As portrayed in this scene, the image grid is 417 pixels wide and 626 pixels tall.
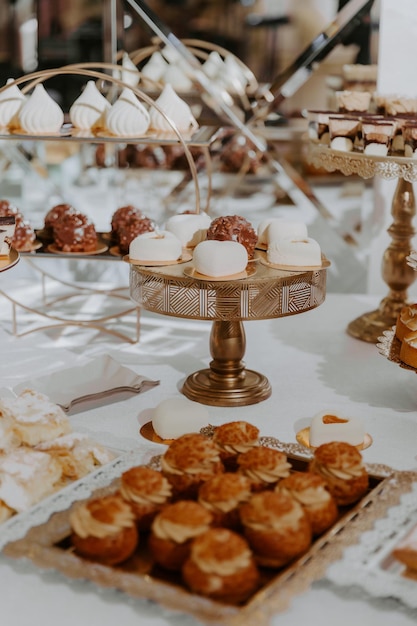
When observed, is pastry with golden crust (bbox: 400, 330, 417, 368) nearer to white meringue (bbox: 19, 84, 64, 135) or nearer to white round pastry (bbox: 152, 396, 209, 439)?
white round pastry (bbox: 152, 396, 209, 439)

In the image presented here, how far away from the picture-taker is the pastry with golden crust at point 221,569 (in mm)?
1547

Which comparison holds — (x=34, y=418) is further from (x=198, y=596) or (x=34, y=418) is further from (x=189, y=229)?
(x=189, y=229)

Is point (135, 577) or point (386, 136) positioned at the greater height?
point (386, 136)

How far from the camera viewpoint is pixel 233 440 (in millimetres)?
2037

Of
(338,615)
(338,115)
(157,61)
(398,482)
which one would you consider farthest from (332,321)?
(338,615)

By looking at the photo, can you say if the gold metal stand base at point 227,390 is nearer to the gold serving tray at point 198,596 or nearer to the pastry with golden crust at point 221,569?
the gold serving tray at point 198,596

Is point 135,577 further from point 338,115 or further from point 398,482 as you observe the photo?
point 338,115

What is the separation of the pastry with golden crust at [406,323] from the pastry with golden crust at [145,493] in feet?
4.09

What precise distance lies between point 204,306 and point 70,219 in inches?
42.5

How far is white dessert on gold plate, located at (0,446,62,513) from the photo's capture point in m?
1.92

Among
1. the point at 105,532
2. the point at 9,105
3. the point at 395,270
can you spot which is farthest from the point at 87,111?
the point at 105,532

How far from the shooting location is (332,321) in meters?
4.02

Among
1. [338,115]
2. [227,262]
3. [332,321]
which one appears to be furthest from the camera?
[332,321]

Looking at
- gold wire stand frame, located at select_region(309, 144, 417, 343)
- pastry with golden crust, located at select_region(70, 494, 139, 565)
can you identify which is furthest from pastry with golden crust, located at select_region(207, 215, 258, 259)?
pastry with golden crust, located at select_region(70, 494, 139, 565)
